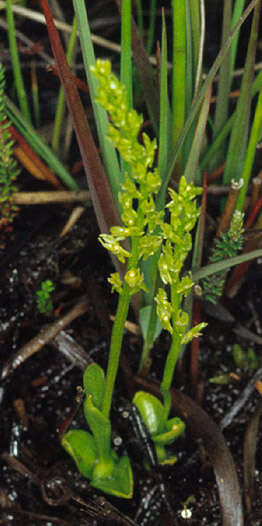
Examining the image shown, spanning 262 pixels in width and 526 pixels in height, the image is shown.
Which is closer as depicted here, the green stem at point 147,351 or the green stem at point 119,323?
the green stem at point 119,323

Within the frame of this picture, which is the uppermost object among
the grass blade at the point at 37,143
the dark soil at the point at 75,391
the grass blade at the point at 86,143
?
the grass blade at the point at 37,143

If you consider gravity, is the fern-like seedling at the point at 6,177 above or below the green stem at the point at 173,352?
above

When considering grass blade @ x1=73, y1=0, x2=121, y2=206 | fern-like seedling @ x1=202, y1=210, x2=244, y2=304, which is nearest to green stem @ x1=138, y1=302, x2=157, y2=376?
fern-like seedling @ x1=202, y1=210, x2=244, y2=304

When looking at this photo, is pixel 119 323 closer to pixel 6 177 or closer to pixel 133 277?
pixel 133 277

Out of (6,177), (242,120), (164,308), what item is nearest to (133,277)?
(164,308)

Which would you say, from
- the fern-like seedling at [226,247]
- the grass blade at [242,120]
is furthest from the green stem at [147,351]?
the grass blade at [242,120]

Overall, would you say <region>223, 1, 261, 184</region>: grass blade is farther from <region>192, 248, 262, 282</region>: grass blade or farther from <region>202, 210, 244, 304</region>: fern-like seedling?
<region>192, 248, 262, 282</region>: grass blade

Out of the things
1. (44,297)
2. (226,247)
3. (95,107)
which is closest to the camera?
(95,107)

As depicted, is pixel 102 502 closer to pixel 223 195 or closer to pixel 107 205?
pixel 107 205

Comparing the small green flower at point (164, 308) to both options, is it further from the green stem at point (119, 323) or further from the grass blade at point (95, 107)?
the grass blade at point (95, 107)
